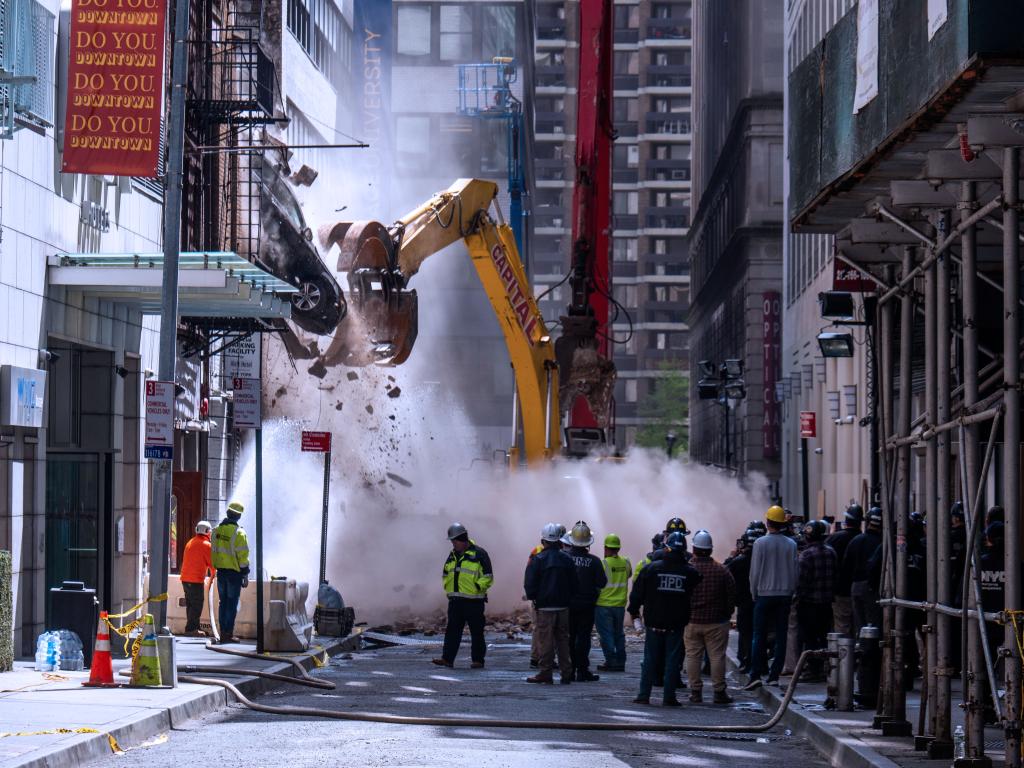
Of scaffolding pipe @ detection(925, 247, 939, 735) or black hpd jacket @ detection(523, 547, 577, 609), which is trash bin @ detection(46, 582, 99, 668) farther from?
scaffolding pipe @ detection(925, 247, 939, 735)

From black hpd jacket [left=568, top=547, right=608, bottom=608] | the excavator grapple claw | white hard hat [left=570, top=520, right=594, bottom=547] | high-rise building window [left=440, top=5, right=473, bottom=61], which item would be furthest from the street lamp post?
high-rise building window [left=440, top=5, right=473, bottom=61]

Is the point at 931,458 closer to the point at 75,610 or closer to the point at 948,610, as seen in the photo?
the point at 948,610

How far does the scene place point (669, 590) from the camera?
18547mm

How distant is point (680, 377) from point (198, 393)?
98.3 meters

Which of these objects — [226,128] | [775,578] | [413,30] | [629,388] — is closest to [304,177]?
[226,128]

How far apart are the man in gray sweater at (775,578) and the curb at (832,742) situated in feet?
5.27

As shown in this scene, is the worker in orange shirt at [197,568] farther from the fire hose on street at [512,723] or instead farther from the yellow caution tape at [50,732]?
the yellow caution tape at [50,732]

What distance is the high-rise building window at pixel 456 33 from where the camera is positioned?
87188 mm

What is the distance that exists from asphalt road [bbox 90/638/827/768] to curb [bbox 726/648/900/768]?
0.39ft

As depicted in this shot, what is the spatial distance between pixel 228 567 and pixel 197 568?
0.93 m

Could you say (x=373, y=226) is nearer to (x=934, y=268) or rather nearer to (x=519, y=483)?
(x=519, y=483)

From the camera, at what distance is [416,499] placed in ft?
128

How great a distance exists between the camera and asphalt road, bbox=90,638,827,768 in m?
13.5

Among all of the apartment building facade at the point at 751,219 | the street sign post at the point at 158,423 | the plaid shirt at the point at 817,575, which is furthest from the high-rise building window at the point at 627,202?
the street sign post at the point at 158,423
